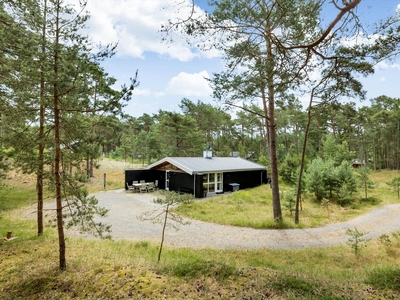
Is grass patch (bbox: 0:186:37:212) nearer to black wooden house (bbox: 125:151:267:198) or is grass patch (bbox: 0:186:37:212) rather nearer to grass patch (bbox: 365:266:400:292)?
black wooden house (bbox: 125:151:267:198)

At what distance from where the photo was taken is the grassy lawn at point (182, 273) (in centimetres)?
311

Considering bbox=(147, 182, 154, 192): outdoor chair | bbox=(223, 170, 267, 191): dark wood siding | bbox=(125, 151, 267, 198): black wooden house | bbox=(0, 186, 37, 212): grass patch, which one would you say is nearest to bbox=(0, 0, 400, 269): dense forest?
bbox=(0, 186, 37, 212): grass patch

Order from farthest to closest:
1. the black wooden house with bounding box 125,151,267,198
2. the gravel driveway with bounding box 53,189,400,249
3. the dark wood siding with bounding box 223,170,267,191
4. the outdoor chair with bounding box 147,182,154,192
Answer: the dark wood siding with bounding box 223,170,267,191 → the outdoor chair with bounding box 147,182,154,192 → the black wooden house with bounding box 125,151,267,198 → the gravel driveway with bounding box 53,189,400,249

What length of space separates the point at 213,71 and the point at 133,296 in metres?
5.78

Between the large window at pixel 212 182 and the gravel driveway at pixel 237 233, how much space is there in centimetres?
521

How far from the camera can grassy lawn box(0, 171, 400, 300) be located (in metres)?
3.11

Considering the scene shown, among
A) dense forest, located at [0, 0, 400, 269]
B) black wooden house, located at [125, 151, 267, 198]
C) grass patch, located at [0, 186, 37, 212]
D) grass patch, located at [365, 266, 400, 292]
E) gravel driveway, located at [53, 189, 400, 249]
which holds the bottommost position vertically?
gravel driveway, located at [53, 189, 400, 249]

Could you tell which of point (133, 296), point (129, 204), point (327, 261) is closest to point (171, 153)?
point (129, 204)

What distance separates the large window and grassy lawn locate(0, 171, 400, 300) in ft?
28.3

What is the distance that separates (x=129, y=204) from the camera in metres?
12.0

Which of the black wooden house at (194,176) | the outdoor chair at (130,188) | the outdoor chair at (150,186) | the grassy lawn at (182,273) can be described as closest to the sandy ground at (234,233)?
the grassy lawn at (182,273)

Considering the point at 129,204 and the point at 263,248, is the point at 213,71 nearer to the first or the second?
the point at 263,248

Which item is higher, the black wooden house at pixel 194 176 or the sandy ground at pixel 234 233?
the black wooden house at pixel 194 176

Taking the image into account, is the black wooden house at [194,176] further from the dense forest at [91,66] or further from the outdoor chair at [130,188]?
the dense forest at [91,66]
